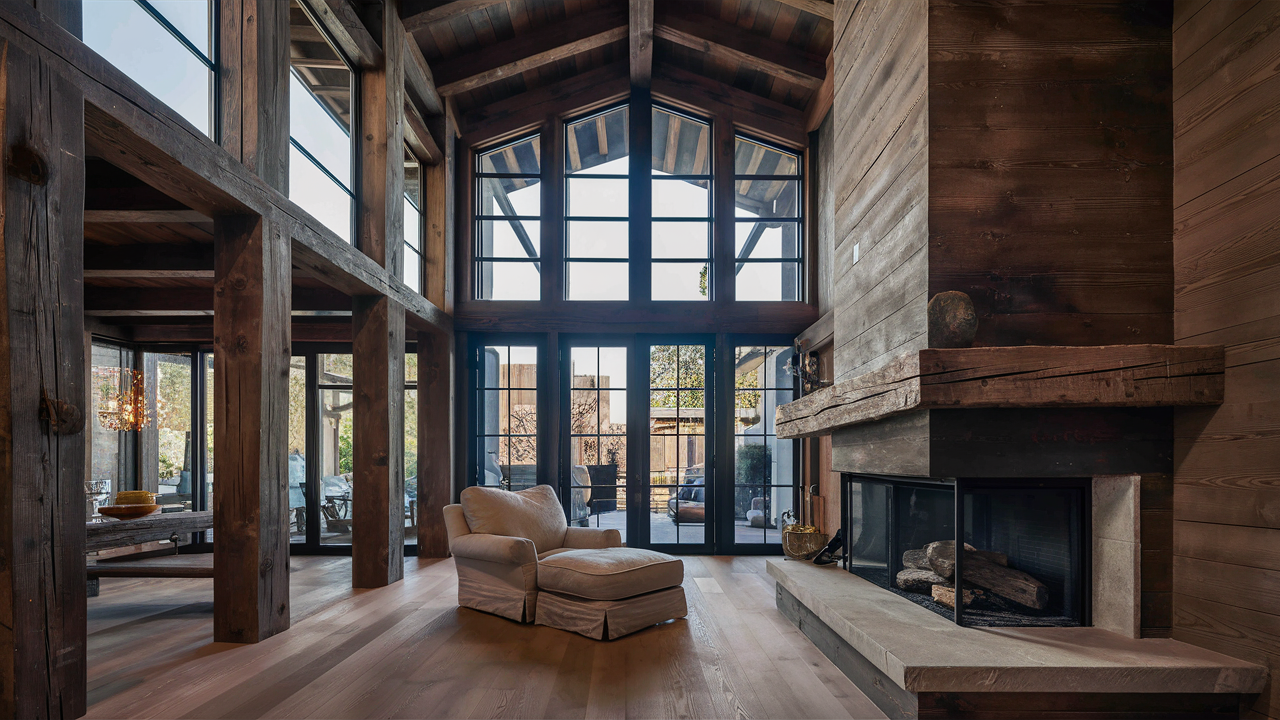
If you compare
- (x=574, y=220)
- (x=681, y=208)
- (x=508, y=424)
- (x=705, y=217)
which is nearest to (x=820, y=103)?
(x=705, y=217)

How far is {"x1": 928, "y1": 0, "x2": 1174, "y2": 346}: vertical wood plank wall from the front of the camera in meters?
2.55

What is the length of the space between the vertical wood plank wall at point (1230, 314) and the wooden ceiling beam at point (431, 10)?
4304 millimetres

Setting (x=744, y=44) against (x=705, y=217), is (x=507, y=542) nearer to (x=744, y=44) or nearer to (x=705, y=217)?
(x=705, y=217)

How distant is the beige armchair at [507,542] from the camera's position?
146 inches

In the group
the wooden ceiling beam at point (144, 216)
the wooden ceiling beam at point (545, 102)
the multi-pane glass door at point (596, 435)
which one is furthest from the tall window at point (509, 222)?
the wooden ceiling beam at point (144, 216)

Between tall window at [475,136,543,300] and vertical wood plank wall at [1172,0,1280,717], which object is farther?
tall window at [475,136,543,300]

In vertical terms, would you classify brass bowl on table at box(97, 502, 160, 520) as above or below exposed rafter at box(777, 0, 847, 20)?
below

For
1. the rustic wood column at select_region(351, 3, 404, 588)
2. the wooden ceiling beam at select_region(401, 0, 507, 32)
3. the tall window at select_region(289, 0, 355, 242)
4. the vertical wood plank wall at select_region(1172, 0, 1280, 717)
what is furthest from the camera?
the wooden ceiling beam at select_region(401, 0, 507, 32)

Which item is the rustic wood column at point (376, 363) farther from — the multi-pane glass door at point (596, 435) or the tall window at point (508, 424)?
the multi-pane glass door at point (596, 435)

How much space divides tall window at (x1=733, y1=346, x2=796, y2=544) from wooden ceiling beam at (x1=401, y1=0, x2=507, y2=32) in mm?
3499

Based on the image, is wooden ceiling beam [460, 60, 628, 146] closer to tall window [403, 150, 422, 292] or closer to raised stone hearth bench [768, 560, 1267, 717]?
tall window [403, 150, 422, 292]

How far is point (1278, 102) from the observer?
2.16m

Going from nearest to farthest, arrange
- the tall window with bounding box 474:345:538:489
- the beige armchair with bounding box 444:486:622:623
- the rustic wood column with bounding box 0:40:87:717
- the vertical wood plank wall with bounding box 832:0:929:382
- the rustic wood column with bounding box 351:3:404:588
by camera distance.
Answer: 1. the rustic wood column with bounding box 0:40:87:717
2. the vertical wood plank wall with bounding box 832:0:929:382
3. the beige armchair with bounding box 444:486:622:623
4. the rustic wood column with bounding box 351:3:404:588
5. the tall window with bounding box 474:345:538:489

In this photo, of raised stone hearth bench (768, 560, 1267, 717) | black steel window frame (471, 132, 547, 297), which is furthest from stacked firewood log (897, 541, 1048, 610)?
black steel window frame (471, 132, 547, 297)
